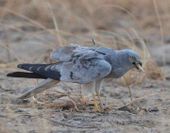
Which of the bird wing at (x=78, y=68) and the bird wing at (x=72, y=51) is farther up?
the bird wing at (x=72, y=51)

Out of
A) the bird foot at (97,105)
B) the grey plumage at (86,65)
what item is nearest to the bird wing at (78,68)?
the grey plumage at (86,65)

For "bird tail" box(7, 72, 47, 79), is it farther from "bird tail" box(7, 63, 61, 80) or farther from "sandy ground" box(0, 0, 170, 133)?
"sandy ground" box(0, 0, 170, 133)

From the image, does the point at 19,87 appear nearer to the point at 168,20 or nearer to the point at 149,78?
the point at 149,78

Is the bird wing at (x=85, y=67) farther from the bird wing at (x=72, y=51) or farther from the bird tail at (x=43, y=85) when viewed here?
the bird tail at (x=43, y=85)

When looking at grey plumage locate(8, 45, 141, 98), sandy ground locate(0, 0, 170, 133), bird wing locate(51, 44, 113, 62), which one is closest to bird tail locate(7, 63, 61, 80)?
grey plumage locate(8, 45, 141, 98)

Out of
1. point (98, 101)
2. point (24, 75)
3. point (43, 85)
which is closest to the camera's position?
point (24, 75)

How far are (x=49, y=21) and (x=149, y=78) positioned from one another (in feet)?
11.7

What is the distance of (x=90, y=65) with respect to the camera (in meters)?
4.98

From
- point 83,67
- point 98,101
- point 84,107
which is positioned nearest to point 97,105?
point 98,101

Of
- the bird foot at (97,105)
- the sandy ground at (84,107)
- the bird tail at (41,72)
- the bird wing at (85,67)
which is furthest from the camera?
the bird foot at (97,105)

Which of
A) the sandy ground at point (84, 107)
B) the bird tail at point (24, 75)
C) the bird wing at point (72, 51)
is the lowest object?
the sandy ground at point (84, 107)

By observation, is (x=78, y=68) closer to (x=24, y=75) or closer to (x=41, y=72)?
(x=41, y=72)

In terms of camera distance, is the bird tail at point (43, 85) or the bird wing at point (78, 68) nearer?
the bird wing at point (78, 68)

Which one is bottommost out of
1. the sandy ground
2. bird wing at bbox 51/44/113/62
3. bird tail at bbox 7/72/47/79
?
the sandy ground
